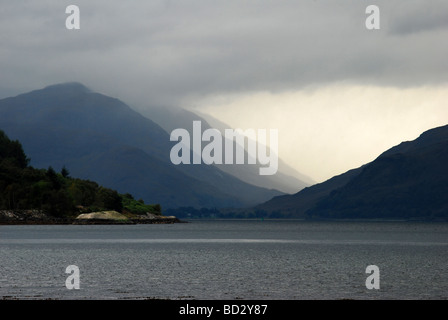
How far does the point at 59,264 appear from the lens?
113625mm

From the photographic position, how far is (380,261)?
422 ft

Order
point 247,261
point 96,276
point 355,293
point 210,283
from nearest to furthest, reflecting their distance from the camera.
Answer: point 355,293 → point 210,283 → point 96,276 → point 247,261

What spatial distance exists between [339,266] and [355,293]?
39468mm
